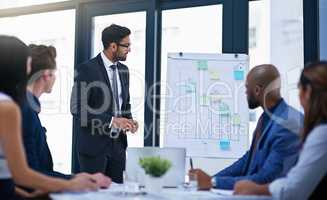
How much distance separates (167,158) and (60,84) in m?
2.84

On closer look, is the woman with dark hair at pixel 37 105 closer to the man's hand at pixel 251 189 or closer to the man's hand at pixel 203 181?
the man's hand at pixel 203 181

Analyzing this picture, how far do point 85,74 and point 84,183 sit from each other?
177 cm

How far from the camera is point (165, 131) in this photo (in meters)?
3.79

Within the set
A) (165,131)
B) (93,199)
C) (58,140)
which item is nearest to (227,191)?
(93,199)

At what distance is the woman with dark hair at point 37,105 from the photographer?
2.12 meters

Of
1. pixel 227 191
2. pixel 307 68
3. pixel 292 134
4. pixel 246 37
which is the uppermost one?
pixel 246 37

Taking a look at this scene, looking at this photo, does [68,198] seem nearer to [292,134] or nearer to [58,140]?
[292,134]

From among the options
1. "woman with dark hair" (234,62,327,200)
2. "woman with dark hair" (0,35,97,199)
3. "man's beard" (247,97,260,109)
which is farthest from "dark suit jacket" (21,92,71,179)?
"man's beard" (247,97,260,109)

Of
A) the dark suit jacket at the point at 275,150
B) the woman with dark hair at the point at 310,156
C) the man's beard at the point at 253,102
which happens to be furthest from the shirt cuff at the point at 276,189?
the man's beard at the point at 253,102

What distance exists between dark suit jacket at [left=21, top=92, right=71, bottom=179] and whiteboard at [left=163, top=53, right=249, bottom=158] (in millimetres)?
1617

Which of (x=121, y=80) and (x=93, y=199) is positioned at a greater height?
(x=121, y=80)

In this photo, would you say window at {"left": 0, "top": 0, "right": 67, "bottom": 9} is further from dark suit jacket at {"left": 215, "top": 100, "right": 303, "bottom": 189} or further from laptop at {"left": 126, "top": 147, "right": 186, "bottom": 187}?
dark suit jacket at {"left": 215, "top": 100, "right": 303, "bottom": 189}

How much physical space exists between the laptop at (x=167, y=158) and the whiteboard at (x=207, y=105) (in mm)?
1568

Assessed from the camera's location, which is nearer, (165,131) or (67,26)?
(165,131)
